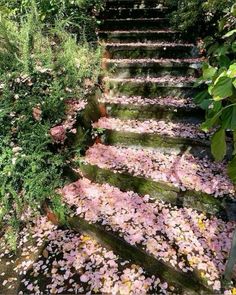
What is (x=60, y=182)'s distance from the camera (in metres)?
3.72

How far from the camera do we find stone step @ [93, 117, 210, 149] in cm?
419

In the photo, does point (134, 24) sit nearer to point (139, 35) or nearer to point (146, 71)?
point (139, 35)

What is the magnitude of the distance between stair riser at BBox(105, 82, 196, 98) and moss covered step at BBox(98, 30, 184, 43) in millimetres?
1798

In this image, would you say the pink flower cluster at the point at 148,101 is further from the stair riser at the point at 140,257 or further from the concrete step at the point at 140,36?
the stair riser at the point at 140,257

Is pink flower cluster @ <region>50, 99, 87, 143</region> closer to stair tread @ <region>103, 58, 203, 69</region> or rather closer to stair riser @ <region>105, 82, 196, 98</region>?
stair riser @ <region>105, 82, 196, 98</region>

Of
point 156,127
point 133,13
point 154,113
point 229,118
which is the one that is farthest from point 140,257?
point 133,13

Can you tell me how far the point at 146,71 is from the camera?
18.7 ft

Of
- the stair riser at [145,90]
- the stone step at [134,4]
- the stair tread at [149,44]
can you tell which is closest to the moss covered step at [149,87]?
the stair riser at [145,90]

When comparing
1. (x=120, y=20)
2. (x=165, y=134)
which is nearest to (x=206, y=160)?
(x=165, y=134)

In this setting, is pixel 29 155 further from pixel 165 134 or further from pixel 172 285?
pixel 172 285

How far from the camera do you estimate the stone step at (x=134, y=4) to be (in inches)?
301

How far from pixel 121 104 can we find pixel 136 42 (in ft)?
7.67

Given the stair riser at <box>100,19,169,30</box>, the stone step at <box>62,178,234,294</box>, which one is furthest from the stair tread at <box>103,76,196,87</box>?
the stone step at <box>62,178,234,294</box>

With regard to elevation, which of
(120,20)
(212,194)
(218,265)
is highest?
(120,20)
